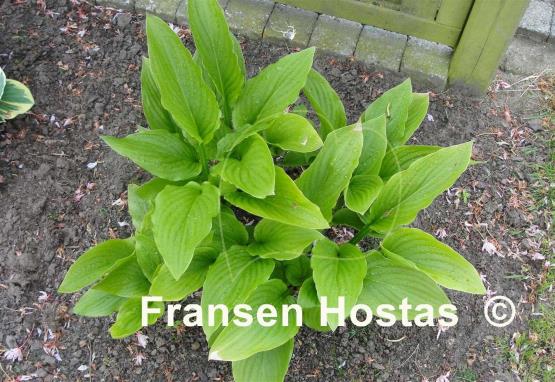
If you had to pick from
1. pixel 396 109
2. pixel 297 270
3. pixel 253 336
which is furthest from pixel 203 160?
pixel 396 109

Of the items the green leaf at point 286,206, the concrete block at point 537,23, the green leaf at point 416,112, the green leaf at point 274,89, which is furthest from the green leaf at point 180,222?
the concrete block at point 537,23

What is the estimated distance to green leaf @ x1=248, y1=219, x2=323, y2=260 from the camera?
5.49 ft

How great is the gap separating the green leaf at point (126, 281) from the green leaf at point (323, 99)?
77 cm

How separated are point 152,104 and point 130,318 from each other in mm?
689

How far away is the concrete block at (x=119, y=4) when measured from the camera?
9.07ft

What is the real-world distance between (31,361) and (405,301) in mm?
1279

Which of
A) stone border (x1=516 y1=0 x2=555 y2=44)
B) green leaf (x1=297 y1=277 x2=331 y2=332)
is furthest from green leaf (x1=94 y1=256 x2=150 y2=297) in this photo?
stone border (x1=516 y1=0 x2=555 y2=44)

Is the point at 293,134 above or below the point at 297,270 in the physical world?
above

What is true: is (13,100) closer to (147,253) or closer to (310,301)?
(147,253)

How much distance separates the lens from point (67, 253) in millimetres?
2195

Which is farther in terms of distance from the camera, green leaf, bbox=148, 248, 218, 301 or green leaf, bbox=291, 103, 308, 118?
green leaf, bbox=291, 103, 308, 118

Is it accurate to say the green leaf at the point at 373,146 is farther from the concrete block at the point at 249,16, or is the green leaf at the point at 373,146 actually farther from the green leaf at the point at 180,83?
the concrete block at the point at 249,16

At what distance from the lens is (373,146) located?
1.88 m

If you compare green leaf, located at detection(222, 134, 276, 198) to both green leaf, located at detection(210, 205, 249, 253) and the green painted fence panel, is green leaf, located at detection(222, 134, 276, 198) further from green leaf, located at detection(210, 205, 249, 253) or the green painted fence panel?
the green painted fence panel
